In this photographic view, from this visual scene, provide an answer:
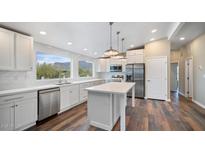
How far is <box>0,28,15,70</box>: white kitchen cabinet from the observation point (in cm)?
230

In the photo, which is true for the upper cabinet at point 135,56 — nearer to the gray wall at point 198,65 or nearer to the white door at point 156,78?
the white door at point 156,78

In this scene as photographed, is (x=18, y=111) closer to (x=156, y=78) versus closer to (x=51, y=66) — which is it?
(x=51, y=66)

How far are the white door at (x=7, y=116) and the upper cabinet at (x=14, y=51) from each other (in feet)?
2.75

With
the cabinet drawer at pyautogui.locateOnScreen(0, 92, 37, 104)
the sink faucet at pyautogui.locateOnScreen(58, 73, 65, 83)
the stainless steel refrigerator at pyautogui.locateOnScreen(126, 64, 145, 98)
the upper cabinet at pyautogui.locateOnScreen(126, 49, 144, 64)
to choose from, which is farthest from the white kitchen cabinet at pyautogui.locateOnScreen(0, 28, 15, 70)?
the upper cabinet at pyautogui.locateOnScreen(126, 49, 144, 64)

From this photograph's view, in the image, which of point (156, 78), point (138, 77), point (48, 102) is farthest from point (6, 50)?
point (156, 78)

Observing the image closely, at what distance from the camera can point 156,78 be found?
16.9ft

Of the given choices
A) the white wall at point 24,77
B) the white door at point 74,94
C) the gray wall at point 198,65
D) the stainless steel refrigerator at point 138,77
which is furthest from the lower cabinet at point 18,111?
the gray wall at point 198,65

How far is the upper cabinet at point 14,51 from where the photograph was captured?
7.62 feet

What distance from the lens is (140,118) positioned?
3.01 m

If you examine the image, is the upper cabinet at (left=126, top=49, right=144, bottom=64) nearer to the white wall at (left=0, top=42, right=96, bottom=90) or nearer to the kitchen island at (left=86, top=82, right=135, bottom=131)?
the white wall at (left=0, top=42, right=96, bottom=90)

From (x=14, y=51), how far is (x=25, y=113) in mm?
1421
